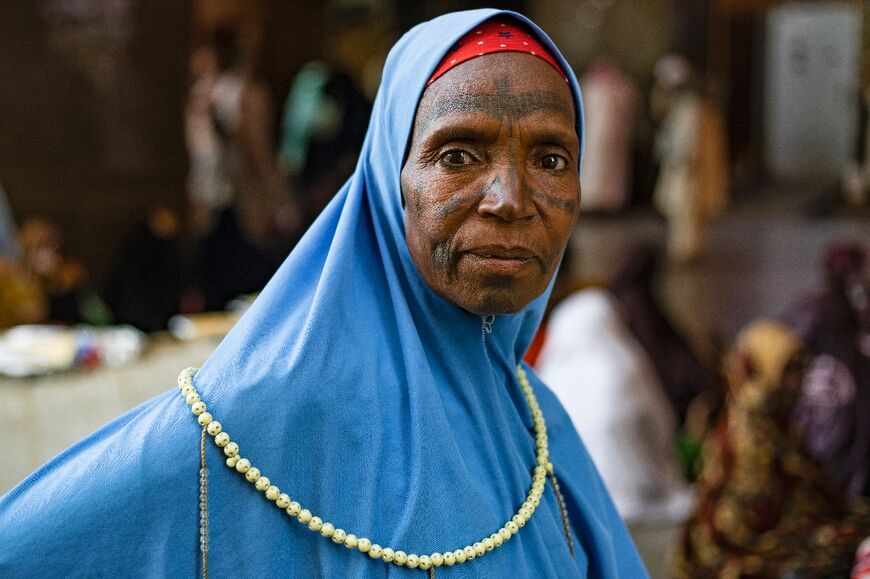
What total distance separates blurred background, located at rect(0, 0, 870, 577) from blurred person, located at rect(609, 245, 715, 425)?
0.05 feet

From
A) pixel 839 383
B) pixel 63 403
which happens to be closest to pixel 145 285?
pixel 63 403

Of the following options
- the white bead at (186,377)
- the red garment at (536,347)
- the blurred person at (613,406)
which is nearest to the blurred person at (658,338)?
the blurred person at (613,406)

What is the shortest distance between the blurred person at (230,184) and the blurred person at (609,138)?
2303mm

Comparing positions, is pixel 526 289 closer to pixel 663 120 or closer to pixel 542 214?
pixel 542 214

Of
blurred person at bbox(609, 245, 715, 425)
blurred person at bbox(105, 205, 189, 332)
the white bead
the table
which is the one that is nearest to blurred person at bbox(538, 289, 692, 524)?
blurred person at bbox(609, 245, 715, 425)

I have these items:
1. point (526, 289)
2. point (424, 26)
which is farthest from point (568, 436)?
point (424, 26)

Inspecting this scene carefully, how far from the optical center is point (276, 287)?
4.59 feet

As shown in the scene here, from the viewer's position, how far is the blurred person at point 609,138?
7.88 m

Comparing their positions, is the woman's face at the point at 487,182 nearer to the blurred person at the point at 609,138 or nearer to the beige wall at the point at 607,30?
the beige wall at the point at 607,30

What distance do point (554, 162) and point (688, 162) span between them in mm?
6213

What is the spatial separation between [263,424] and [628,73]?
23.5ft

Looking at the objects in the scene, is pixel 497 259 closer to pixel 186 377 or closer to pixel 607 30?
pixel 186 377

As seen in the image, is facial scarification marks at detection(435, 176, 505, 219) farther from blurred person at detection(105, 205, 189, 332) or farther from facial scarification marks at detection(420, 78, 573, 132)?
blurred person at detection(105, 205, 189, 332)

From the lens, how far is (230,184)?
7.32 meters
